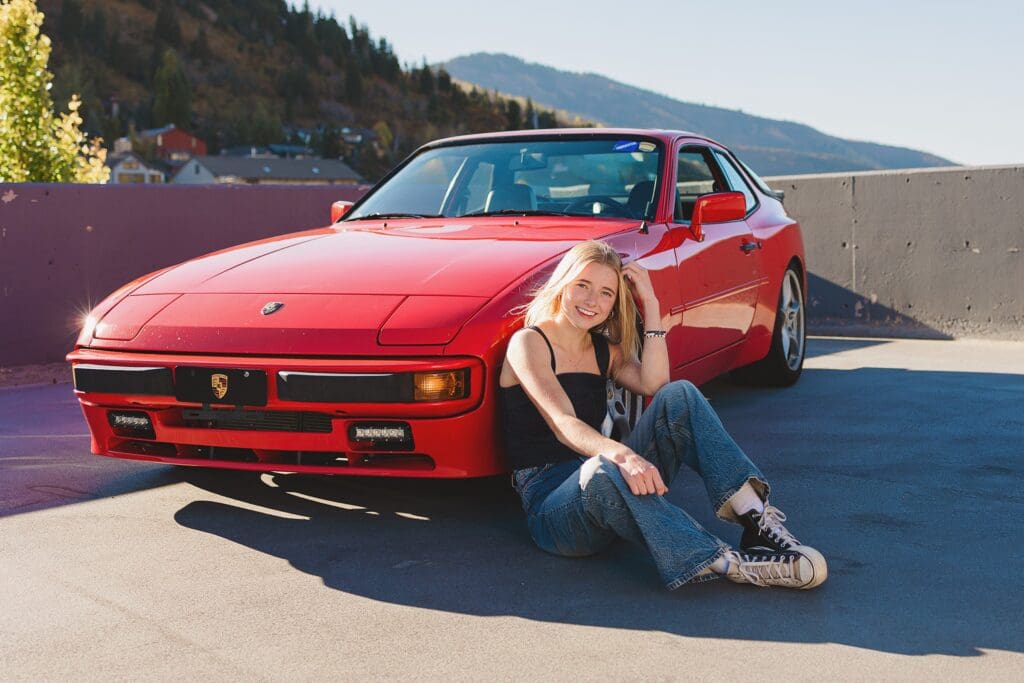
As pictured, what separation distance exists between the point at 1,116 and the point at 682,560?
10.4m

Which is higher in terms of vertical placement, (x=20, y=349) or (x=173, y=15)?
(x=173, y=15)

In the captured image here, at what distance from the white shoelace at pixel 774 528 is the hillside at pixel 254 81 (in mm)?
138631

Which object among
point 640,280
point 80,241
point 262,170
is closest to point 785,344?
point 640,280

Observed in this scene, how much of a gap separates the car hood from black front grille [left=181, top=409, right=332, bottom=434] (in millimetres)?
198

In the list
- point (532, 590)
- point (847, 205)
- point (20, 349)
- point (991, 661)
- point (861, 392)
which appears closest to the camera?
point (991, 661)

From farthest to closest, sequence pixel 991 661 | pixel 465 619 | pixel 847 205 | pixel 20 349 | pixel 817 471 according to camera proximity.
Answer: pixel 847 205
pixel 20 349
pixel 817 471
pixel 465 619
pixel 991 661

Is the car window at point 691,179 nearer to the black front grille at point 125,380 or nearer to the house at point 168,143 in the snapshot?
the black front grille at point 125,380

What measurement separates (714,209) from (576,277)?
5.65ft

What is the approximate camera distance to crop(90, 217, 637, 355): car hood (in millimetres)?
3891

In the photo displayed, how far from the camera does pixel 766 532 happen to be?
11.5 ft

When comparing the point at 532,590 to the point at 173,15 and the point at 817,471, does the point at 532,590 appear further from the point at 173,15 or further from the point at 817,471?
the point at 173,15

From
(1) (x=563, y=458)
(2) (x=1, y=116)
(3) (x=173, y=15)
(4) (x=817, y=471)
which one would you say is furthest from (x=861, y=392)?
(3) (x=173, y=15)

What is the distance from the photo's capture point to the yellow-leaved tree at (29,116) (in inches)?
465

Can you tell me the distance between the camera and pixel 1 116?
466 inches
